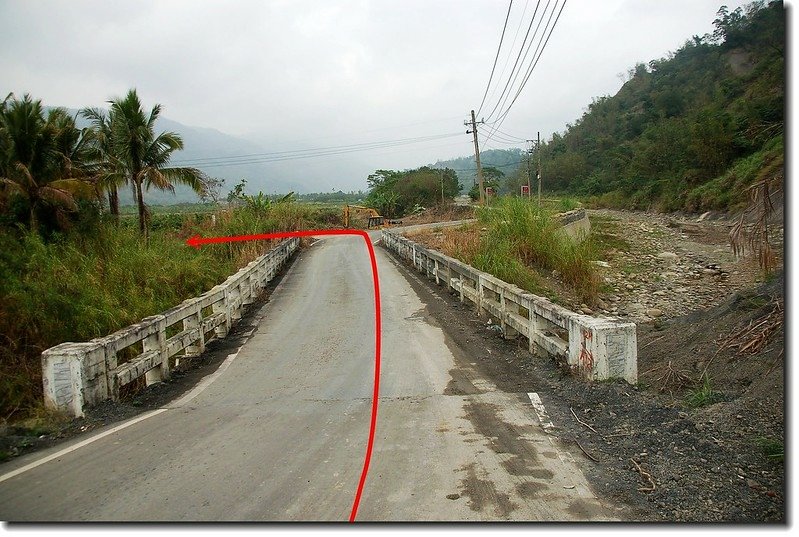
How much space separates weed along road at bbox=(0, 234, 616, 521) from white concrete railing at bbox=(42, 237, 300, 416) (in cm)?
72

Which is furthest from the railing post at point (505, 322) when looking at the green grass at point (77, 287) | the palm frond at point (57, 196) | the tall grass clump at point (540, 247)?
the palm frond at point (57, 196)

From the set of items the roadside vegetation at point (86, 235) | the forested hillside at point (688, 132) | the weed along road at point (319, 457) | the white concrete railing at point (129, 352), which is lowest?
the weed along road at point (319, 457)

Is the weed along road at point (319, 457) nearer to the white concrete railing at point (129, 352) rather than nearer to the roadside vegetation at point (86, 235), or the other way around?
the white concrete railing at point (129, 352)

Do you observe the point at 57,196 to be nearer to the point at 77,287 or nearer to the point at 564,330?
the point at 77,287

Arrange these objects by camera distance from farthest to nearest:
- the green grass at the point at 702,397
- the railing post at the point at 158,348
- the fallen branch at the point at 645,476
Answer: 1. the railing post at the point at 158,348
2. the green grass at the point at 702,397
3. the fallen branch at the point at 645,476

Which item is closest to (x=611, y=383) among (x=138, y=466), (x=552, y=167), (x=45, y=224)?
(x=138, y=466)

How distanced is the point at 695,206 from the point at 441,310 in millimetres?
39283

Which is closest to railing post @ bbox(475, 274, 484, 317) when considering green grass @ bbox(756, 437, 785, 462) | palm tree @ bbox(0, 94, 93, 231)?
green grass @ bbox(756, 437, 785, 462)

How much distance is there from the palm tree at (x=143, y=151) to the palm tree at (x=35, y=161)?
3120 mm

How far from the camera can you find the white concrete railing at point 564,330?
21.4 ft

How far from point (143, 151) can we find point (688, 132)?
4526 centimetres

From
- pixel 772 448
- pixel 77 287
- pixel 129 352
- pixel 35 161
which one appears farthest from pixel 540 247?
pixel 35 161

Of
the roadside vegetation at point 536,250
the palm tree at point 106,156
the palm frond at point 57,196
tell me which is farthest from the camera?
the palm tree at point 106,156

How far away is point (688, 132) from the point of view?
51125 mm
